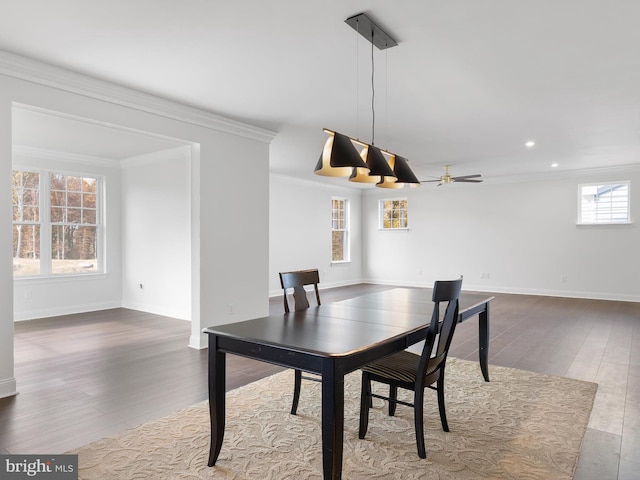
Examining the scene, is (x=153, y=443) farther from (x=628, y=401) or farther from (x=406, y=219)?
(x=406, y=219)

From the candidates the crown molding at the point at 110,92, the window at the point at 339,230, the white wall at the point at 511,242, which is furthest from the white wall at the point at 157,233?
the white wall at the point at 511,242

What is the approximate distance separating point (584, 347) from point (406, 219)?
641 centimetres

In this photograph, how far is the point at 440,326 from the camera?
2.55 meters

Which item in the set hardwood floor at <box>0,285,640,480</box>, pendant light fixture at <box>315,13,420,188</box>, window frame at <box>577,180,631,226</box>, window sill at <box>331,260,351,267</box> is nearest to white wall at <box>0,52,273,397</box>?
hardwood floor at <box>0,285,640,480</box>

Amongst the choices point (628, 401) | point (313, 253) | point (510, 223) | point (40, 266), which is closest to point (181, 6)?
point (628, 401)

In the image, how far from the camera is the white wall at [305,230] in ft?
29.1

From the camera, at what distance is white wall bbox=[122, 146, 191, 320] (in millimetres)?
6309

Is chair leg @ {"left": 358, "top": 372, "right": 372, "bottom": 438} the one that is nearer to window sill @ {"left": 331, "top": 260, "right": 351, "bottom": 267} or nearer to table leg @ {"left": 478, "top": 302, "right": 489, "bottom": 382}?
table leg @ {"left": 478, "top": 302, "right": 489, "bottom": 382}

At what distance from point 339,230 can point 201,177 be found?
→ 257 inches

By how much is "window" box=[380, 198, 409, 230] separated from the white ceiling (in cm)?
557

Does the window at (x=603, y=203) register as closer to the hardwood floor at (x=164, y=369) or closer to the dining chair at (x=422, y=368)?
the hardwood floor at (x=164, y=369)

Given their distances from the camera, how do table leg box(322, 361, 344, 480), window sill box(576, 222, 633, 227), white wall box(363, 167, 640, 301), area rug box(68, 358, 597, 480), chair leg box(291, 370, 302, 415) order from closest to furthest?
1. table leg box(322, 361, 344, 480)
2. area rug box(68, 358, 597, 480)
3. chair leg box(291, 370, 302, 415)
4. window sill box(576, 222, 633, 227)
5. white wall box(363, 167, 640, 301)

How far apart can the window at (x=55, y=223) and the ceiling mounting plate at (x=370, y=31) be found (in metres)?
5.80

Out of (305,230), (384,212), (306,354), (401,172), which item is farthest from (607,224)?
(306,354)
